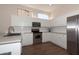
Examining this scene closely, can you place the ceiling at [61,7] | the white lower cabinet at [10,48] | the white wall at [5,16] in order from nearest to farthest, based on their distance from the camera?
the white lower cabinet at [10,48], the ceiling at [61,7], the white wall at [5,16]

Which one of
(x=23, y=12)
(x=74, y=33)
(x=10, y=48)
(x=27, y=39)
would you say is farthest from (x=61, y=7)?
(x=10, y=48)

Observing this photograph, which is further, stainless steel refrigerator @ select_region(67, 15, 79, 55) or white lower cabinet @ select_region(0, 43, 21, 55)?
stainless steel refrigerator @ select_region(67, 15, 79, 55)

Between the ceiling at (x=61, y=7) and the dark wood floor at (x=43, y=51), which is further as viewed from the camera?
the ceiling at (x=61, y=7)

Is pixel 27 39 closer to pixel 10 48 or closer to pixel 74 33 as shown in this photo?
pixel 74 33

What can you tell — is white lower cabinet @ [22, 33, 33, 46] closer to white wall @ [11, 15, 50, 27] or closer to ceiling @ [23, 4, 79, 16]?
white wall @ [11, 15, 50, 27]

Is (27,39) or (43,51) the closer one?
(43,51)

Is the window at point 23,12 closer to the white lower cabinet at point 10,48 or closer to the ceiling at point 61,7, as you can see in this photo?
the ceiling at point 61,7

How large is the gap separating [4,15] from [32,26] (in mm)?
1730

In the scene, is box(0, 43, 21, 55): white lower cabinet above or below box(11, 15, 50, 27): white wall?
below

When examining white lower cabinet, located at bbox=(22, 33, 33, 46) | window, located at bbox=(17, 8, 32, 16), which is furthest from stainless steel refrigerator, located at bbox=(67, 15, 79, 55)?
window, located at bbox=(17, 8, 32, 16)

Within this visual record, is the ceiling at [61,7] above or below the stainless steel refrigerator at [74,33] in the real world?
above

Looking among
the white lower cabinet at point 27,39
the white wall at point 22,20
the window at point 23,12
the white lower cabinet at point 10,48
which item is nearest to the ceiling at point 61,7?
the window at point 23,12

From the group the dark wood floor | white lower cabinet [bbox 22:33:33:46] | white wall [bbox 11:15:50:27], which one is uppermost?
white wall [bbox 11:15:50:27]
